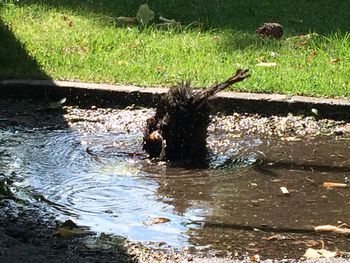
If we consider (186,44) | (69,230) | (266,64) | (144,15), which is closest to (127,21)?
(144,15)

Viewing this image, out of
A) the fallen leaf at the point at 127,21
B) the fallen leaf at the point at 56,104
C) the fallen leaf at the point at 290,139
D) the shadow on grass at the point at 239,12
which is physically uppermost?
the shadow on grass at the point at 239,12

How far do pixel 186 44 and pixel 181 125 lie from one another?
8.27 feet

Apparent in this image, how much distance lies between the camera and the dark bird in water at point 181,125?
5227 millimetres

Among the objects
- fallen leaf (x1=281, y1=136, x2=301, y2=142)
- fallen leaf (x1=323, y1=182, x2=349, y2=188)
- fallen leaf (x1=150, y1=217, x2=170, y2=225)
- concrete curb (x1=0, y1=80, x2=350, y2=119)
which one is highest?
concrete curb (x1=0, y1=80, x2=350, y2=119)

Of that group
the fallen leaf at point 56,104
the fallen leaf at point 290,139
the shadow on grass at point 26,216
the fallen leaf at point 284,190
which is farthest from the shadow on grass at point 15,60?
the fallen leaf at point 284,190

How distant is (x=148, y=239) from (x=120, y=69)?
3102mm

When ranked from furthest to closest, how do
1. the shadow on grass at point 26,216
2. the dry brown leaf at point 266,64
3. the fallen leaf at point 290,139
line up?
the dry brown leaf at point 266,64 < the fallen leaf at point 290,139 < the shadow on grass at point 26,216

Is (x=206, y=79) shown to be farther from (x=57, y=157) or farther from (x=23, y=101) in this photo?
(x=57, y=157)

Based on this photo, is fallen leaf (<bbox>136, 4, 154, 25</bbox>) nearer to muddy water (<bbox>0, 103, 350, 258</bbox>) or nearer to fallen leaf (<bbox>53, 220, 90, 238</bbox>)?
muddy water (<bbox>0, 103, 350, 258</bbox>)

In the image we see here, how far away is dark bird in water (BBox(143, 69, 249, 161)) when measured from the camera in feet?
17.1

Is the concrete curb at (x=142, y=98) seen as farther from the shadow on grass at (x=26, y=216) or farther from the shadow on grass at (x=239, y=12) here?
the shadow on grass at (x=239, y=12)

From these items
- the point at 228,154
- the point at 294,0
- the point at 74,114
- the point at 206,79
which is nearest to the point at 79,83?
the point at 74,114

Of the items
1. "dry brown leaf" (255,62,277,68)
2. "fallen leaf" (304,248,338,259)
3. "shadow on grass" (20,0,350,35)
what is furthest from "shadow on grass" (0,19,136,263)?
"shadow on grass" (20,0,350,35)

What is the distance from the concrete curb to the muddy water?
448mm
